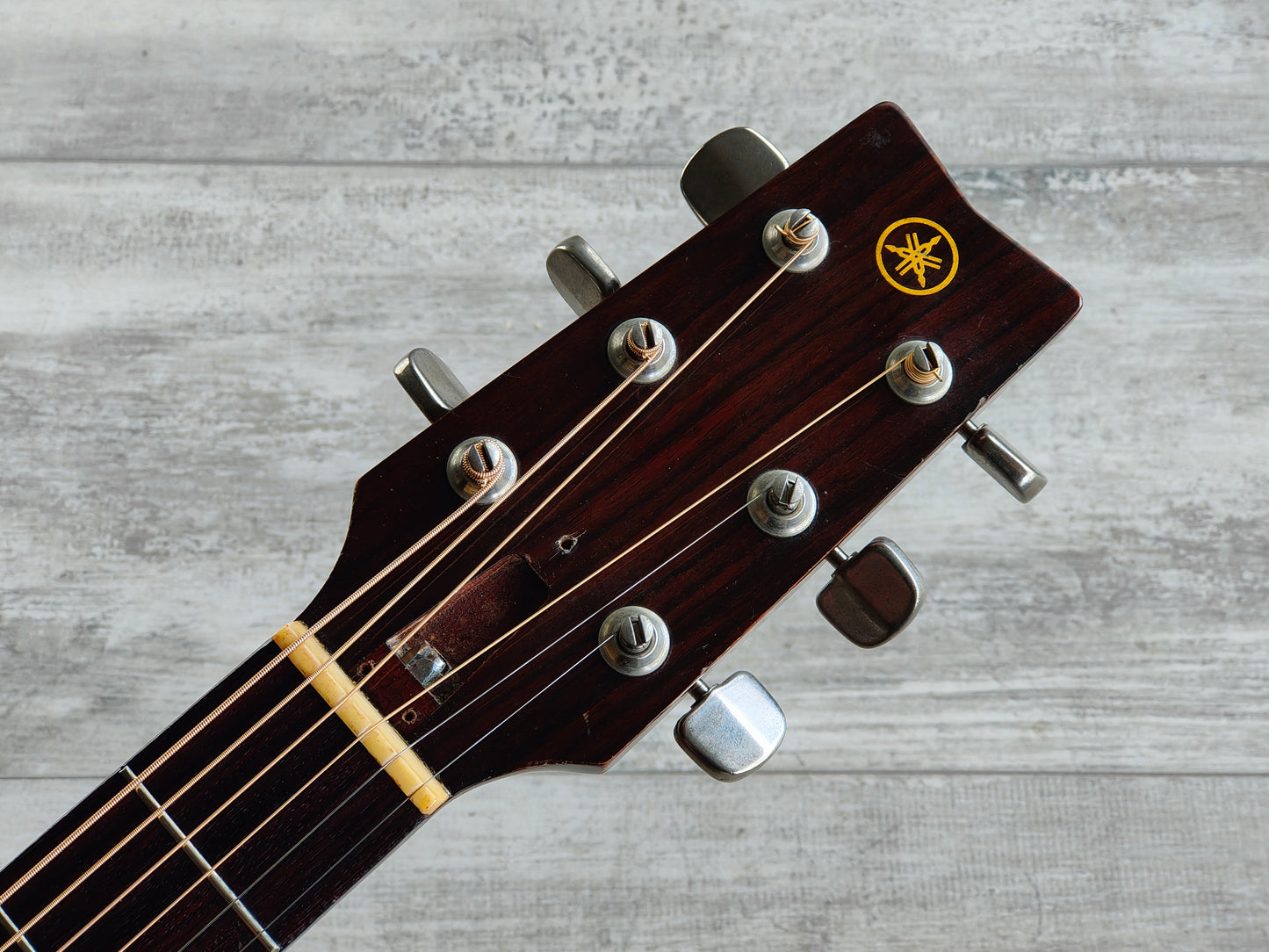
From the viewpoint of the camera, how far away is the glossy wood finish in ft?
1.79

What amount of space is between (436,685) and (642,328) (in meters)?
0.22

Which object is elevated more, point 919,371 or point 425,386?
point 425,386

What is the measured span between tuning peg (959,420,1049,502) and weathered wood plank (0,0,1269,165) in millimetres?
536

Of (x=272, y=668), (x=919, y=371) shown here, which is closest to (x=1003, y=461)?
(x=919, y=371)

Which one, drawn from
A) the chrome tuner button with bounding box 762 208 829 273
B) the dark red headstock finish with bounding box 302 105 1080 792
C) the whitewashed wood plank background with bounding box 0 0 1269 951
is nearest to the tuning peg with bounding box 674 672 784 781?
the dark red headstock finish with bounding box 302 105 1080 792

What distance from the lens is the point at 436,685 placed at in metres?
0.56

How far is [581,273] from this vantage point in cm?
63

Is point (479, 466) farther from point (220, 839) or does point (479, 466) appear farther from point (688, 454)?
point (220, 839)

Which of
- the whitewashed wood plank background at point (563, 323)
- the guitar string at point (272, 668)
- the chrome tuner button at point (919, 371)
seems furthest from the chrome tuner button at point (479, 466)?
the whitewashed wood plank background at point (563, 323)

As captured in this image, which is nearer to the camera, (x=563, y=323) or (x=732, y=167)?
(x=732, y=167)

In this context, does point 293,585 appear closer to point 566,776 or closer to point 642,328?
point 566,776

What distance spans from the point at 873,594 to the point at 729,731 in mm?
106

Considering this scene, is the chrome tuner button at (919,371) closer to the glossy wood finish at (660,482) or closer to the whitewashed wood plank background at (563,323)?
the glossy wood finish at (660,482)

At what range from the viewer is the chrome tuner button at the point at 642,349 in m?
0.58
